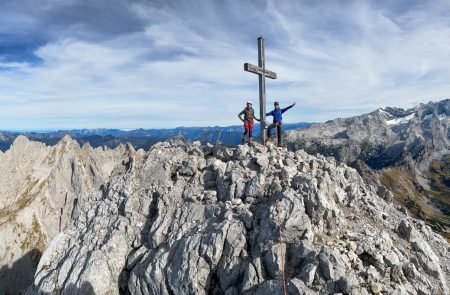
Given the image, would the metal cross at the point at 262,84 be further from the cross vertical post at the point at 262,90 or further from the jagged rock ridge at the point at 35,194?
the jagged rock ridge at the point at 35,194

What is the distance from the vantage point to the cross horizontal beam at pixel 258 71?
27837 mm

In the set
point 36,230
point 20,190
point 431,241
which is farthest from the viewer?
point 20,190

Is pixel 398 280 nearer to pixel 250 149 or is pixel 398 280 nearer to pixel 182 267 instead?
pixel 182 267

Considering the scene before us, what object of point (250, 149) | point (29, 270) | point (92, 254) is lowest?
point (29, 270)

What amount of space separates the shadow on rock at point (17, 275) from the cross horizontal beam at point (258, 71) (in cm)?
6631

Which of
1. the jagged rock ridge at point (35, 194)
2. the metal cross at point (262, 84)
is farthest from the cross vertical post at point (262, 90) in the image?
the jagged rock ridge at point (35, 194)

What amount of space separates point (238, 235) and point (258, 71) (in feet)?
45.3

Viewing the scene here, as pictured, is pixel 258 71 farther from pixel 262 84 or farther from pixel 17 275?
pixel 17 275

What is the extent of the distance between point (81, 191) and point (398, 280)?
388 feet

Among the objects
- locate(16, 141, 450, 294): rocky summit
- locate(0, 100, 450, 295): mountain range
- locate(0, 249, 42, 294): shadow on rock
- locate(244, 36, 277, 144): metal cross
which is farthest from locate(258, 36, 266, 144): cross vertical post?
locate(0, 249, 42, 294): shadow on rock

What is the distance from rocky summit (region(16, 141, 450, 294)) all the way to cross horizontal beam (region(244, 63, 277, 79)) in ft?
19.1

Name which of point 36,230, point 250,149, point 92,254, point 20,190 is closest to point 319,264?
point 250,149

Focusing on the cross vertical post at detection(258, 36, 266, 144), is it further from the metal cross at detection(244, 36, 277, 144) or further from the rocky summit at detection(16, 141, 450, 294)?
the rocky summit at detection(16, 141, 450, 294)

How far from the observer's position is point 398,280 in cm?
1778
